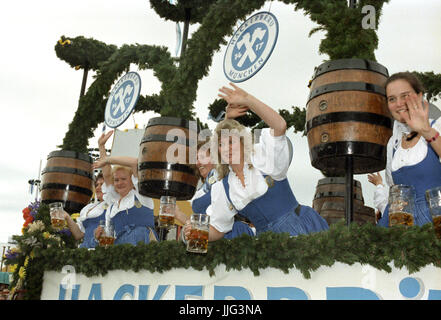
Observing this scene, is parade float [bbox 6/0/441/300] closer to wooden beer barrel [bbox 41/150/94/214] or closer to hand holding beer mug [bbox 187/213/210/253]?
hand holding beer mug [bbox 187/213/210/253]

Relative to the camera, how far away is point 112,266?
230cm

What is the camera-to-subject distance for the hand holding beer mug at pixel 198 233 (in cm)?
193

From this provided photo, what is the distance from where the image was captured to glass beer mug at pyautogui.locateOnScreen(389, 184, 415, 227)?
1.72 metres

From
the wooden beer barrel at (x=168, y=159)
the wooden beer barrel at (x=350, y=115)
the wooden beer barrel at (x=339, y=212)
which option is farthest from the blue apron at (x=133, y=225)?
the wooden beer barrel at (x=350, y=115)

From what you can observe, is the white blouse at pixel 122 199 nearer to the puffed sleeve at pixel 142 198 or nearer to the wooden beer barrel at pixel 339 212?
the puffed sleeve at pixel 142 198

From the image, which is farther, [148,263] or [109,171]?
[109,171]

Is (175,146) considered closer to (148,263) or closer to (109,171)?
(109,171)

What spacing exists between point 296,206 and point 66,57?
16.9 feet

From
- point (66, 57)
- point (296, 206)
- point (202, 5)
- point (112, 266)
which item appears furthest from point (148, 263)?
point (66, 57)

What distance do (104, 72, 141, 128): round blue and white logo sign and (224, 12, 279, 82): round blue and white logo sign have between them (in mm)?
1182

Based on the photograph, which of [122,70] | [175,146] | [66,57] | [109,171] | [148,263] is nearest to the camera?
[148,263]

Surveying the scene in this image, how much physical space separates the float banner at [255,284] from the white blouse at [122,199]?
99 centimetres

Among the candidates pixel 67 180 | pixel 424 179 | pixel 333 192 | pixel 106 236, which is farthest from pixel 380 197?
pixel 67 180
